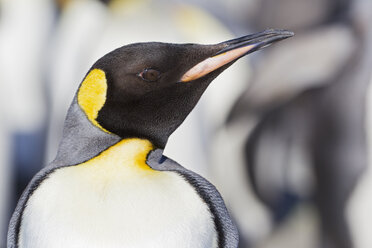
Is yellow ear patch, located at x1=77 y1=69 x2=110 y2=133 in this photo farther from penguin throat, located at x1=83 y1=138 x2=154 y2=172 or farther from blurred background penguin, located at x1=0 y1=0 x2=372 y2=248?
blurred background penguin, located at x1=0 y1=0 x2=372 y2=248

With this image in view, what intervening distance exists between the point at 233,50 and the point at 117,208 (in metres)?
0.30

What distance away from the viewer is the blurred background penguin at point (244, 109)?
2973 millimetres

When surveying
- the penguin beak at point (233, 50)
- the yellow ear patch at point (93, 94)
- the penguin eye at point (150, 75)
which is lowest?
the yellow ear patch at point (93, 94)

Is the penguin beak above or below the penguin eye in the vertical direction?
above

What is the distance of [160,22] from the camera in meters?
3.16

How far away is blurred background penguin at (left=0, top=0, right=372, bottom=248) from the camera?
9.75 ft

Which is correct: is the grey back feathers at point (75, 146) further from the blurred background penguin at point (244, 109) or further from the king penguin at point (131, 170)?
the blurred background penguin at point (244, 109)

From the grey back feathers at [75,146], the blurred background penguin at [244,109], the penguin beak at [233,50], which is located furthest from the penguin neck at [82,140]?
the blurred background penguin at [244,109]

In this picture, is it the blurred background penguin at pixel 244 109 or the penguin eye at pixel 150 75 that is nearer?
the penguin eye at pixel 150 75

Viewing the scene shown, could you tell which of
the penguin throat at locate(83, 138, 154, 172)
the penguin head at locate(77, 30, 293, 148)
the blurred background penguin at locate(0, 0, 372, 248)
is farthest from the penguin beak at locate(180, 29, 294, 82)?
the blurred background penguin at locate(0, 0, 372, 248)

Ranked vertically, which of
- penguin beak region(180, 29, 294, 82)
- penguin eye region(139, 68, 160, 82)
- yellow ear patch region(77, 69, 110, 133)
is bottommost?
yellow ear patch region(77, 69, 110, 133)

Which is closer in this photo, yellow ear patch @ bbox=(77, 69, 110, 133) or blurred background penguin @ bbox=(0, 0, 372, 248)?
yellow ear patch @ bbox=(77, 69, 110, 133)

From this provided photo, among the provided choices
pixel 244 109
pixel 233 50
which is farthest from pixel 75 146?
pixel 244 109

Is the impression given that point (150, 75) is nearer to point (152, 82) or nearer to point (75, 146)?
point (152, 82)
